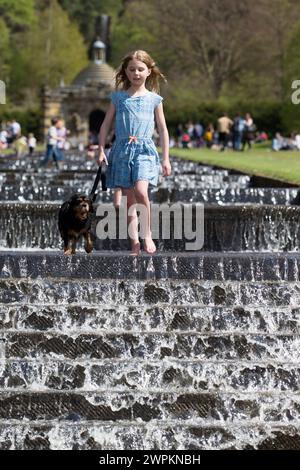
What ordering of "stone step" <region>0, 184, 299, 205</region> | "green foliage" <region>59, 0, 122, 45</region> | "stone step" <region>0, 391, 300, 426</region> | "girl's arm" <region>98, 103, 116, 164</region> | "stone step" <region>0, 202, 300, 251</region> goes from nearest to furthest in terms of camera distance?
1. "stone step" <region>0, 391, 300, 426</region>
2. "girl's arm" <region>98, 103, 116, 164</region>
3. "stone step" <region>0, 202, 300, 251</region>
4. "stone step" <region>0, 184, 299, 205</region>
5. "green foliage" <region>59, 0, 122, 45</region>

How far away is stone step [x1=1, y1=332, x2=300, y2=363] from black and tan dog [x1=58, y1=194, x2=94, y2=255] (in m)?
1.89

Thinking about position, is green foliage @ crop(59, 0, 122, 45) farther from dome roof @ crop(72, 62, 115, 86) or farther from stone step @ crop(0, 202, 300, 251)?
stone step @ crop(0, 202, 300, 251)

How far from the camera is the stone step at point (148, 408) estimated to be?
10.4 metres

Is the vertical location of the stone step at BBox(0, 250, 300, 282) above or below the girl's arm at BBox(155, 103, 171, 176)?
below

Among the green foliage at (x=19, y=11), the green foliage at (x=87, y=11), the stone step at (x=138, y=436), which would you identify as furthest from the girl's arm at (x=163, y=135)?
the green foliage at (x=87, y=11)

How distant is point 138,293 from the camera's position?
12203 mm

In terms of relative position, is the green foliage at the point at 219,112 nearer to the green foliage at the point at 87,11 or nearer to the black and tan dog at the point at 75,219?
the green foliage at the point at 87,11

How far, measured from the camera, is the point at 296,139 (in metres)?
61.1

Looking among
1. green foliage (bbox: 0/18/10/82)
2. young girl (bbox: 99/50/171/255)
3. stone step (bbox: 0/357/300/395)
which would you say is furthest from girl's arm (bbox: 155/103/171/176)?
green foliage (bbox: 0/18/10/82)

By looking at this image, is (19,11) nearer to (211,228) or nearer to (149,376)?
(211,228)

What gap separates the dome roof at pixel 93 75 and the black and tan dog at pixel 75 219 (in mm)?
98623

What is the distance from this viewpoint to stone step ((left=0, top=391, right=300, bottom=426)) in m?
10.4
